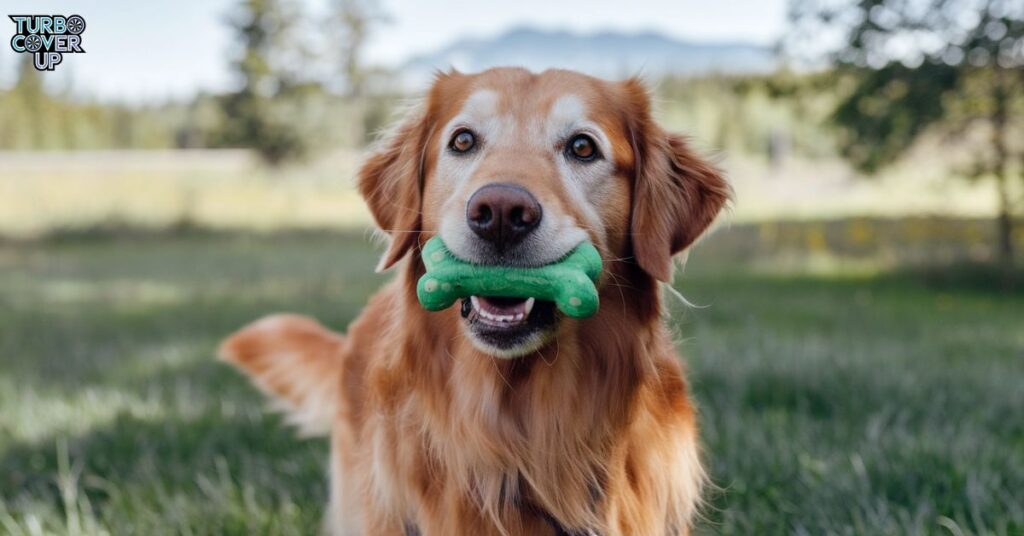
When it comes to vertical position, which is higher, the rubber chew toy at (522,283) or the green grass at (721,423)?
the rubber chew toy at (522,283)

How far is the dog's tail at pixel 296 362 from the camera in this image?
11.7 ft

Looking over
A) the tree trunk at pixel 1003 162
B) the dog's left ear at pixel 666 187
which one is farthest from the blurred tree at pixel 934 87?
the dog's left ear at pixel 666 187

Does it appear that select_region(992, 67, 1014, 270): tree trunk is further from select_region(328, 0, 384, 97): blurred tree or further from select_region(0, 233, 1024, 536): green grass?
select_region(328, 0, 384, 97): blurred tree

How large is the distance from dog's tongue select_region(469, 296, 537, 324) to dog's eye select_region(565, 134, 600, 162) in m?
0.48

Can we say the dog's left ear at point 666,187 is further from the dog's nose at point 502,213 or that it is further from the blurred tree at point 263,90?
the blurred tree at point 263,90

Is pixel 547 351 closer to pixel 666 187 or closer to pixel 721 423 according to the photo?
pixel 666 187

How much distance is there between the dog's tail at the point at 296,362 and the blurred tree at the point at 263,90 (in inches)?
1000

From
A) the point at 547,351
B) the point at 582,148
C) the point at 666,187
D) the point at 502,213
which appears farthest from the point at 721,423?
the point at 502,213

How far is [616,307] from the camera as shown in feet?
7.95

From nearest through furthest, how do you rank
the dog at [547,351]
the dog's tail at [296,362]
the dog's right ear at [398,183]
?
the dog at [547,351], the dog's right ear at [398,183], the dog's tail at [296,362]

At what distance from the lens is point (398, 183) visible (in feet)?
9.05

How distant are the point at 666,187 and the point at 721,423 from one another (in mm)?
1569

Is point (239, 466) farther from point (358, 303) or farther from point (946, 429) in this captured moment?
point (358, 303)

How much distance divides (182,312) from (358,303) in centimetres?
152
